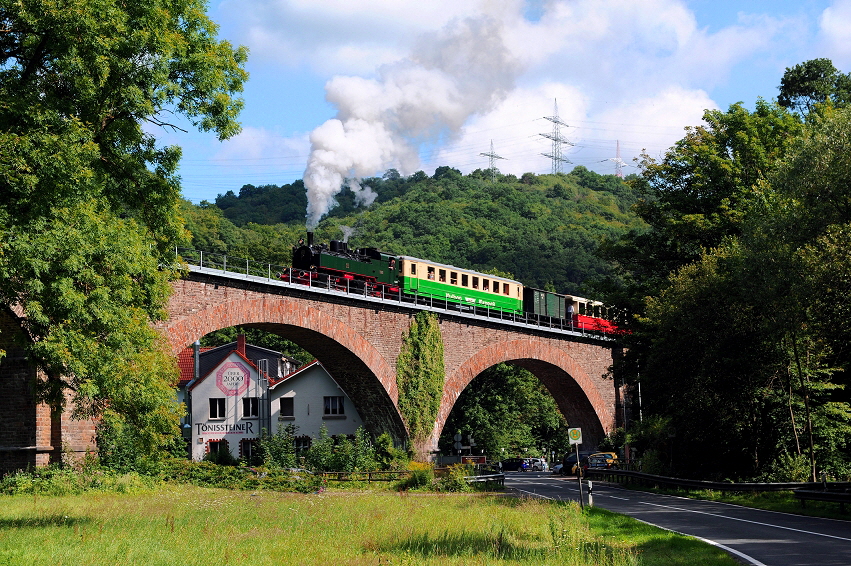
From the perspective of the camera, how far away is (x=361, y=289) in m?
37.6

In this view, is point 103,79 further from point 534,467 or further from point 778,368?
point 534,467

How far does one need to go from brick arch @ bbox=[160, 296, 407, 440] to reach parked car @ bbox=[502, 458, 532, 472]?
77.6 ft

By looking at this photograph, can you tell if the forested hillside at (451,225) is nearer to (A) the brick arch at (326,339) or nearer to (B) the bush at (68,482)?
(A) the brick arch at (326,339)

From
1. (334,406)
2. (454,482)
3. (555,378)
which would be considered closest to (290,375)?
(334,406)

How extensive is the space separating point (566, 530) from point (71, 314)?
10.5 metres

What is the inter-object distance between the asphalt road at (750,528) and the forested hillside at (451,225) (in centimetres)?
5194

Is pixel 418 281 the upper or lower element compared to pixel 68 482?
upper

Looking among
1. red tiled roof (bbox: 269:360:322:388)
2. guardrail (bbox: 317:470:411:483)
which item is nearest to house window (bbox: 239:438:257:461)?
red tiled roof (bbox: 269:360:322:388)

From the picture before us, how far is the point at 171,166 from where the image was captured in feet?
61.2

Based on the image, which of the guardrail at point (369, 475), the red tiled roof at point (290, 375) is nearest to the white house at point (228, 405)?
the red tiled roof at point (290, 375)

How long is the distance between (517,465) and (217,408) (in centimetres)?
2311

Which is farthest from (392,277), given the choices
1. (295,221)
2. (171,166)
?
(295,221)

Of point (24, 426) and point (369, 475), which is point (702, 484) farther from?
point (24, 426)

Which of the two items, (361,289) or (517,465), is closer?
(361,289)
